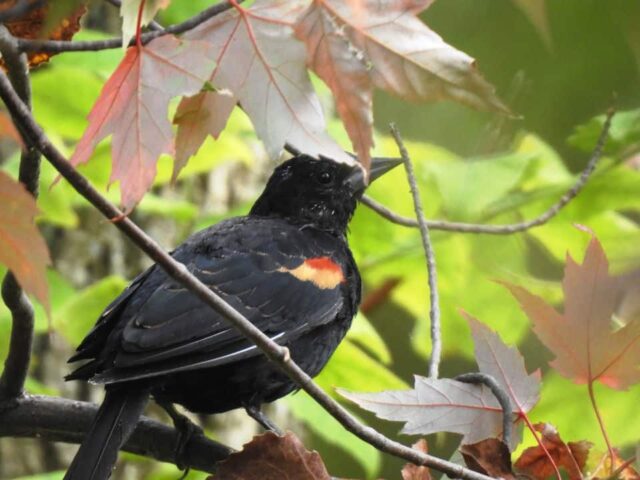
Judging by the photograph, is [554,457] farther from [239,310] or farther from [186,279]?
[239,310]

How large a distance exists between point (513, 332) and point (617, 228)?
0.52 meters

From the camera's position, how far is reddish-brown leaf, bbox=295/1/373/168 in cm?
134

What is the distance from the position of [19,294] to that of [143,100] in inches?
22.9

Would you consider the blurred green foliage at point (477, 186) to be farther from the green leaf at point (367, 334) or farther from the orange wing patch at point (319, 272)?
the orange wing patch at point (319, 272)

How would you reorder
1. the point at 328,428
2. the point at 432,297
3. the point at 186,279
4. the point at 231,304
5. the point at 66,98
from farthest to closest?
the point at 66,98 < the point at 328,428 < the point at 231,304 < the point at 432,297 < the point at 186,279

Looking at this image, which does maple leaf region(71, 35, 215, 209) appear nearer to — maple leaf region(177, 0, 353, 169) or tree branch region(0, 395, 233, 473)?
maple leaf region(177, 0, 353, 169)

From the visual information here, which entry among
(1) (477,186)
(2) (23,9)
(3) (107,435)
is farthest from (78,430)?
(1) (477,186)

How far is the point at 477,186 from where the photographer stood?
2.93 meters

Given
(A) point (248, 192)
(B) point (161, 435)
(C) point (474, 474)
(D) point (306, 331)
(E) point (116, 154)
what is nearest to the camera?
(E) point (116, 154)

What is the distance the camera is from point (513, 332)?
141 inches

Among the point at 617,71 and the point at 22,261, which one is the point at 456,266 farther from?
the point at 22,261

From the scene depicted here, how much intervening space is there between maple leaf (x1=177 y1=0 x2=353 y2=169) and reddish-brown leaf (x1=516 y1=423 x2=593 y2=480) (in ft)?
2.03

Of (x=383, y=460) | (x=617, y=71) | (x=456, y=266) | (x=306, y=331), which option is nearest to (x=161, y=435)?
(x=306, y=331)

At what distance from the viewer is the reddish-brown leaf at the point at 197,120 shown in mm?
1562
